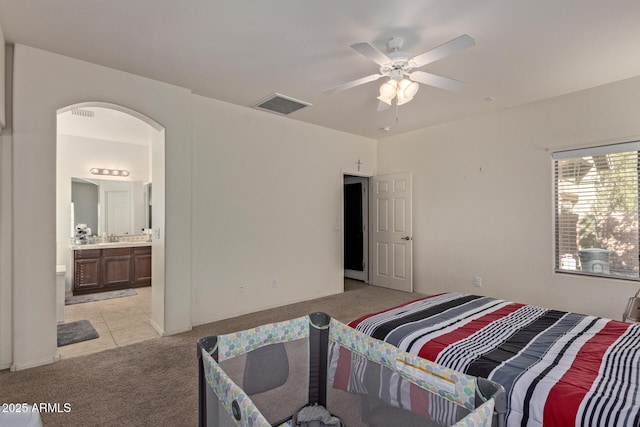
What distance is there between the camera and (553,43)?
2.60 metres

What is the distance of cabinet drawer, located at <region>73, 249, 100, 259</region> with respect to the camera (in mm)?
5262

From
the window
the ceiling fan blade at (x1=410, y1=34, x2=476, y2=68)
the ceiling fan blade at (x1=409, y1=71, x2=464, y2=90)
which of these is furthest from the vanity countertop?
the window

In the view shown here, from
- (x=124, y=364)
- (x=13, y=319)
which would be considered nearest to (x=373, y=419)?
(x=124, y=364)

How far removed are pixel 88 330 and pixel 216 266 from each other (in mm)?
1514

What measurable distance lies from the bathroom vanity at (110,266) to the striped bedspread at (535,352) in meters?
5.08

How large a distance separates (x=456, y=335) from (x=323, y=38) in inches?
90.9

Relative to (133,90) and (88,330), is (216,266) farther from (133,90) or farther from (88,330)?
(133,90)

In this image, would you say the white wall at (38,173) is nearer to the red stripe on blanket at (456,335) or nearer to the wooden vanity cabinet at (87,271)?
the wooden vanity cabinet at (87,271)

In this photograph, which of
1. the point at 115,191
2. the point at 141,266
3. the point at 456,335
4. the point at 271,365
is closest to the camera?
the point at 271,365

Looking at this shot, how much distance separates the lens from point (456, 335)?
1.80 metres

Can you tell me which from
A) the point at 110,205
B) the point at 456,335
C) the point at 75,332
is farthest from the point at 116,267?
the point at 456,335

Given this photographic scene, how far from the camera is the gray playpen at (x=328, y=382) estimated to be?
3.20 feet

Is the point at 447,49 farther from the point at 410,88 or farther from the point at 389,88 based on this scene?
the point at 389,88

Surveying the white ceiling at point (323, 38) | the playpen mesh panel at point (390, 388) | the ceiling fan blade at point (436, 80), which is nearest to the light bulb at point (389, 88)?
the ceiling fan blade at point (436, 80)
